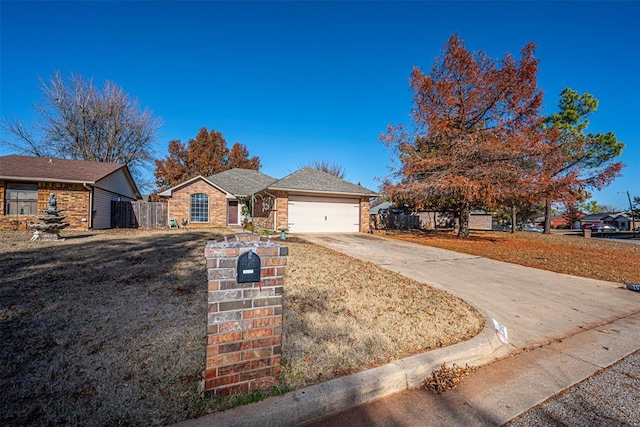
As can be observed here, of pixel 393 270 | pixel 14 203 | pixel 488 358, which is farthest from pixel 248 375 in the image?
pixel 14 203

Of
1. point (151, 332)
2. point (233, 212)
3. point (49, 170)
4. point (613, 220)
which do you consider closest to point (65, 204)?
point (49, 170)

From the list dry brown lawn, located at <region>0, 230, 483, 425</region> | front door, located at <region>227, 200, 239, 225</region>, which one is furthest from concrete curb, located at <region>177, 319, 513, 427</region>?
front door, located at <region>227, 200, 239, 225</region>

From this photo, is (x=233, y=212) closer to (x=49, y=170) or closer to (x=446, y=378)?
(x=49, y=170)

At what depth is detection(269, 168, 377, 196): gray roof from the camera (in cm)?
1438

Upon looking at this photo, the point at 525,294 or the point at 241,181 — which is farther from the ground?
the point at 241,181

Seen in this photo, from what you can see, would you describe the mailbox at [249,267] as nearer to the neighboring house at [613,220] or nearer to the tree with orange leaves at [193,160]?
the tree with orange leaves at [193,160]

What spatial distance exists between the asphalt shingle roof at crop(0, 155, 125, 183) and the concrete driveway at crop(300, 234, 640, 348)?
14.4m

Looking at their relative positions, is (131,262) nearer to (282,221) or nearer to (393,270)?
(393,270)

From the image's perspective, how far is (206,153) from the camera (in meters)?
30.2

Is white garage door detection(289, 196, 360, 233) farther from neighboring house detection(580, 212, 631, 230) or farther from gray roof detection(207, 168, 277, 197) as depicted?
neighboring house detection(580, 212, 631, 230)

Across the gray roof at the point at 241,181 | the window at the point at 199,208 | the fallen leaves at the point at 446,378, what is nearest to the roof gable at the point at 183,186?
the gray roof at the point at 241,181

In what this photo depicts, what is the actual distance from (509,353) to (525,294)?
264 cm

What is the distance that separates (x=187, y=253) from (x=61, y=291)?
10.4 ft

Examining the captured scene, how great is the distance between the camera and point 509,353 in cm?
294
